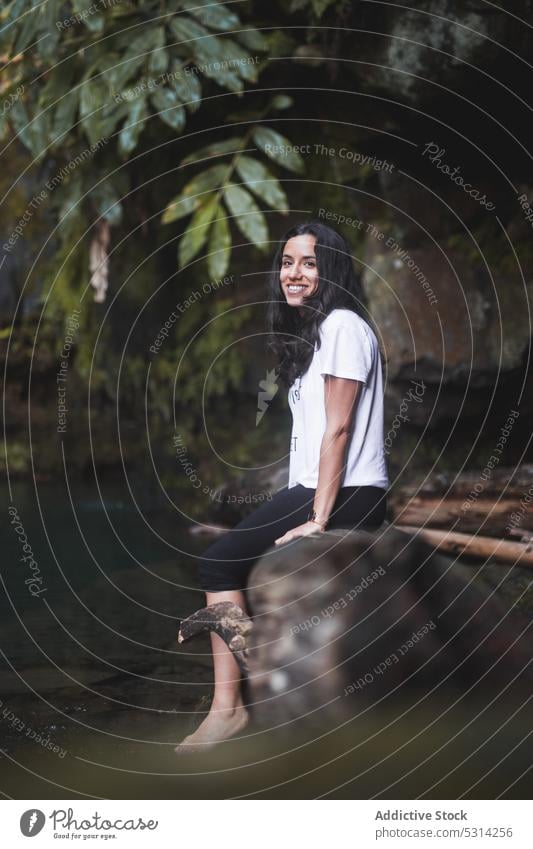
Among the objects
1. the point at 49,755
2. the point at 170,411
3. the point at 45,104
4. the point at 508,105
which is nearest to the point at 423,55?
the point at 508,105

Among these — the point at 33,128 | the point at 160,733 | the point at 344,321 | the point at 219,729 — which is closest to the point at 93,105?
the point at 33,128

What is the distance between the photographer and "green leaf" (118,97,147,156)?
209 inches

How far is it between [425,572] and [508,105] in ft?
9.30

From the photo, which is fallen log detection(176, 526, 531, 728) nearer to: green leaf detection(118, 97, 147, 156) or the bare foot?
the bare foot

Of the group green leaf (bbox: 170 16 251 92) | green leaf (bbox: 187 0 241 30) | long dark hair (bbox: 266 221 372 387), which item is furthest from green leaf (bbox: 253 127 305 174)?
long dark hair (bbox: 266 221 372 387)

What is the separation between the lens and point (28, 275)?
9.95m

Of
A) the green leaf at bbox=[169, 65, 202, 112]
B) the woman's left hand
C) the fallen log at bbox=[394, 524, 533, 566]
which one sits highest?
the green leaf at bbox=[169, 65, 202, 112]

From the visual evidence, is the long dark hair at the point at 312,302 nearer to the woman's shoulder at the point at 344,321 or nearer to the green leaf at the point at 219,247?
the woman's shoulder at the point at 344,321

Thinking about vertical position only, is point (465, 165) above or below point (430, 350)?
above

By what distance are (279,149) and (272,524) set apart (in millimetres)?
3255

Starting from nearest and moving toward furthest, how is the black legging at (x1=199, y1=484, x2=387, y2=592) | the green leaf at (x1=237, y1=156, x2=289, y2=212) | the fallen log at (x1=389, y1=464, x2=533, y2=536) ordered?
the black legging at (x1=199, y1=484, x2=387, y2=592)
the fallen log at (x1=389, y1=464, x2=533, y2=536)
the green leaf at (x1=237, y1=156, x2=289, y2=212)

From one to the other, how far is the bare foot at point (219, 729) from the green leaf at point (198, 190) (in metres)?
3.44

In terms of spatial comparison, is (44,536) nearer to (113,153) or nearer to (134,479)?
(134,479)

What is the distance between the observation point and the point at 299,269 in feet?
8.86
